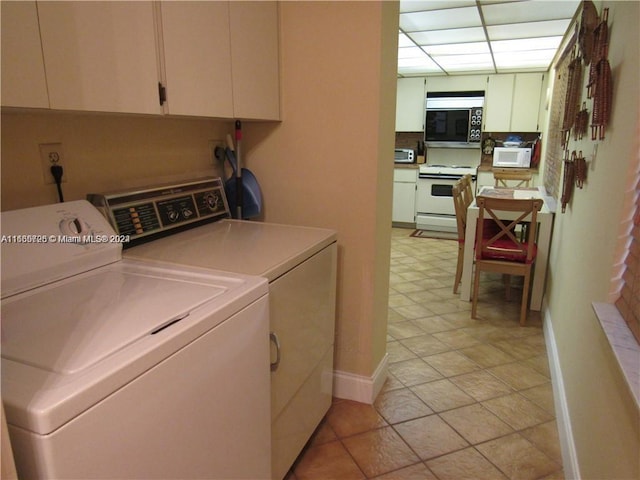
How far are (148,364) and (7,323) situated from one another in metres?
0.37

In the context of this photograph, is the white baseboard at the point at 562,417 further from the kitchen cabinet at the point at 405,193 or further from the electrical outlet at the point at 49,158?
the kitchen cabinet at the point at 405,193

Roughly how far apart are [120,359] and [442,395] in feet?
6.29

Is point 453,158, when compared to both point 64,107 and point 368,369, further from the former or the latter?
point 64,107

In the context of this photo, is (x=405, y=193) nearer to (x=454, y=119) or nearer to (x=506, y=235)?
(x=454, y=119)

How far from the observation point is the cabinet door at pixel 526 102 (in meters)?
5.75

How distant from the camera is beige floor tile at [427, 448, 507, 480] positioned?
5.78 ft

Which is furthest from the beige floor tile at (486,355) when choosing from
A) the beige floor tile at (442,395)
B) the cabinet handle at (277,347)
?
the cabinet handle at (277,347)

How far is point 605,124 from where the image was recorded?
5.84 ft

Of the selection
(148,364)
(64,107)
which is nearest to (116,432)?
(148,364)

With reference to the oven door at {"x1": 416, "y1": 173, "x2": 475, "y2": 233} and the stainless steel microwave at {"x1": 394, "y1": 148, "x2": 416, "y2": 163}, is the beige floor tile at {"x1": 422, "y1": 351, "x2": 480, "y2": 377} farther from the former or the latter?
the stainless steel microwave at {"x1": 394, "y1": 148, "x2": 416, "y2": 163}

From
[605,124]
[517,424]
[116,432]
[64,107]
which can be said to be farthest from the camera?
[517,424]

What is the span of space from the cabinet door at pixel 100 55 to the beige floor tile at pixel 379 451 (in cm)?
160

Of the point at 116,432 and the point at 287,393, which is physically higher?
→ the point at 116,432

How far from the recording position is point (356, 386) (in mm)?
2229
